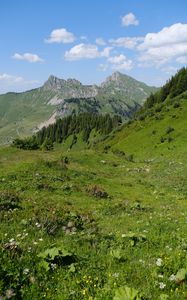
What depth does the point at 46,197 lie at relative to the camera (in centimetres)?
2486

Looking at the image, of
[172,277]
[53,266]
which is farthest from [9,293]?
[172,277]

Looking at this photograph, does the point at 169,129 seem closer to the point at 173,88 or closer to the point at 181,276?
the point at 173,88

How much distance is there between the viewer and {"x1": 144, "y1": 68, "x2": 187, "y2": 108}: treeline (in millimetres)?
125188

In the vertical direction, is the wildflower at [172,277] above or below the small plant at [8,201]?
above

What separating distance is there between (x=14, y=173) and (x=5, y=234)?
64.8 feet

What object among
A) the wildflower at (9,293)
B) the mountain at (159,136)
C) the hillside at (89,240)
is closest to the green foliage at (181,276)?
the hillside at (89,240)

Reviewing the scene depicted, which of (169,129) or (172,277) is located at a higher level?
(169,129)

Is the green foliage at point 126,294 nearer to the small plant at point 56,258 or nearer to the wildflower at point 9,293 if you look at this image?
the wildflower at point 9,293

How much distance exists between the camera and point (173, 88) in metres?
130

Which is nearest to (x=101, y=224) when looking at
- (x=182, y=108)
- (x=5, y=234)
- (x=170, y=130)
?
(x=5, y=234)

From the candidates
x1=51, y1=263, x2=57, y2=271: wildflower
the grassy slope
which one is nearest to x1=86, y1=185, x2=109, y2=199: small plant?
the grassy slope

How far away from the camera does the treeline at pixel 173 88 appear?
125188 mm

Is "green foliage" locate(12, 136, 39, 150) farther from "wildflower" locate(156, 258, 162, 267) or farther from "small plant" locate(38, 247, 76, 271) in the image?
"wildflower" locate(156, 258, 162, 267)

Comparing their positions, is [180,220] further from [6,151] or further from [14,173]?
[6,151]
